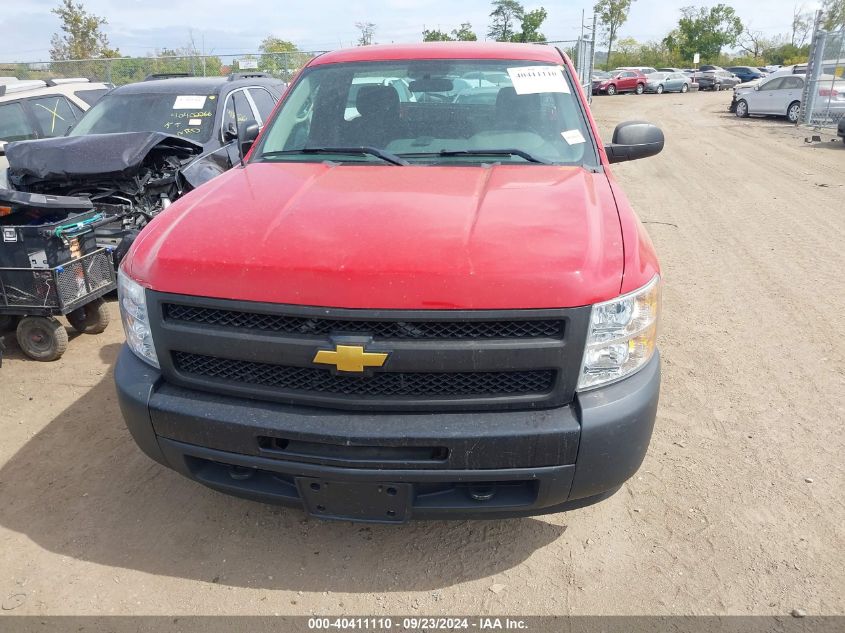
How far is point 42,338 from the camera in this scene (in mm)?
4762

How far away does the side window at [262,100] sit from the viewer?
788 cm

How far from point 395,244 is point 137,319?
1.08 metres

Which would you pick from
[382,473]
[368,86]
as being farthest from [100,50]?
[382,473]

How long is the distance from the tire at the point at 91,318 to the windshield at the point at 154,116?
93.3 inches

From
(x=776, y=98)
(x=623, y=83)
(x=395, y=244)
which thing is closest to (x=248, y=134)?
(x=395, y=244)

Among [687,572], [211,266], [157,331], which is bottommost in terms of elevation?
[687,572]

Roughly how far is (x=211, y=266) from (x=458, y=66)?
7.15 feet

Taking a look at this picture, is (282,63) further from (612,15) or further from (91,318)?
(612,15)

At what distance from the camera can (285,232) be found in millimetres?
2484

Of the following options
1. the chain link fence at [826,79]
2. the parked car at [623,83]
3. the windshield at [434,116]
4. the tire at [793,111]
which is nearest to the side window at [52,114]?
the windshield at [434,116]

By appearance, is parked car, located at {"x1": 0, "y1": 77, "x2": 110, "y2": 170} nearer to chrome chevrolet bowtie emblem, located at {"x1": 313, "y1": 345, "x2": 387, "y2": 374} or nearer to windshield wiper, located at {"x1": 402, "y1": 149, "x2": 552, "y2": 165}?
windshield wiper, located at {"x1": 402, "y1": 149, "x2": 552, "y2": 165}

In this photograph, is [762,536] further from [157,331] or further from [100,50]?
[100,50]

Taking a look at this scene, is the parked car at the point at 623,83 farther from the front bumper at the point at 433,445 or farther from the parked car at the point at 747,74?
the front bumper at the point at 433,445

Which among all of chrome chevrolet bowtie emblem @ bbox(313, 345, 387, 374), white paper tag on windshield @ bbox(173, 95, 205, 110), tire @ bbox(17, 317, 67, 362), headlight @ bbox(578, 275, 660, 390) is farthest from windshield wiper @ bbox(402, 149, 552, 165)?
white paper tag on windshield @ bbox(173, 95, 205, 110)
